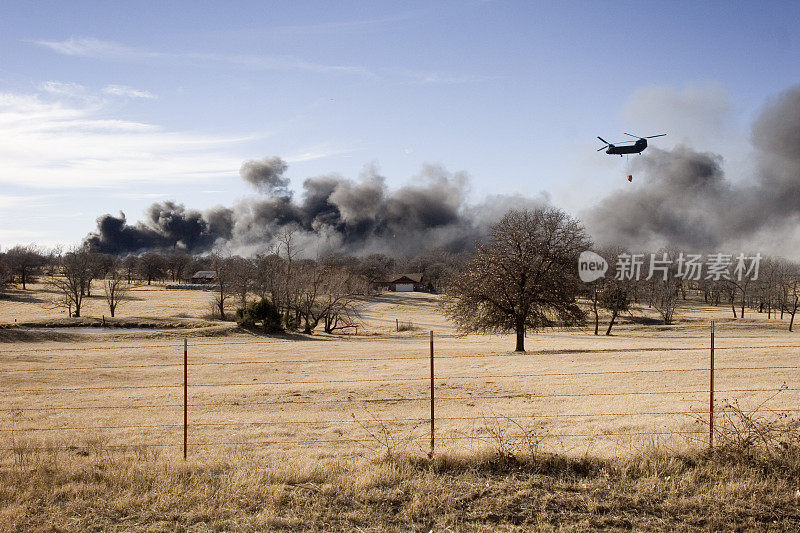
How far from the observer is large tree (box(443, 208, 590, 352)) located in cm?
3259

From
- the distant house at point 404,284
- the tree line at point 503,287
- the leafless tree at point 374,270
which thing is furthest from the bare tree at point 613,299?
the distant house at point 404,284

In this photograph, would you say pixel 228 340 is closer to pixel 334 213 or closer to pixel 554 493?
pixel 554 493

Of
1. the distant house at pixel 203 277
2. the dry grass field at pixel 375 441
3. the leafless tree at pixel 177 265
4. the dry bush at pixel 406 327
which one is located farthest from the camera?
the leafless tree at pixel 177 265

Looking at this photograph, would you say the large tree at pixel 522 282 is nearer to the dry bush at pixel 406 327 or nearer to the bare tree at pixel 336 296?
the bare tree at pixel 336 296

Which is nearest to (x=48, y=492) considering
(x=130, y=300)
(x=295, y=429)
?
(x=295, y=429)

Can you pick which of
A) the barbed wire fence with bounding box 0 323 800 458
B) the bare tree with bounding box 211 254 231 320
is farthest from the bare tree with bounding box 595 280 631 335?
the bare tree with bounding box 211 254 231 320

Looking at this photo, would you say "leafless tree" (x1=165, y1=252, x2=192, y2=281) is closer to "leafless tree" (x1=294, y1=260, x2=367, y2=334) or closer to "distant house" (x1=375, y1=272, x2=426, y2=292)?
"distant house" (x1=375, y1=272, x2=426, y2=292)

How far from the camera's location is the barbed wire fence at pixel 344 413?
1010 cm

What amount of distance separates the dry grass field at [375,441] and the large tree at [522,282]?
4.53 meters

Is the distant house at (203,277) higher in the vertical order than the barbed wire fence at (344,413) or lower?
higher

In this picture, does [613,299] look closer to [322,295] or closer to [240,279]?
[322,295]

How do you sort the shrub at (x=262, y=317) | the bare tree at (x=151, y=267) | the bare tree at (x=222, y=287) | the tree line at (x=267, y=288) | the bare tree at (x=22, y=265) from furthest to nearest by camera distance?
the bare tree at (x=151, y=267) → the bare tree at (x=22, y=265) → the bare tree at (x=222, y=287) → the tree line at (x=267, y=288) → the shrub at (x=262, y=317)

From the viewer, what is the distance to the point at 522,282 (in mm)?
32875

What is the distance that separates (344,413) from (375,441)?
3978 millimetres
